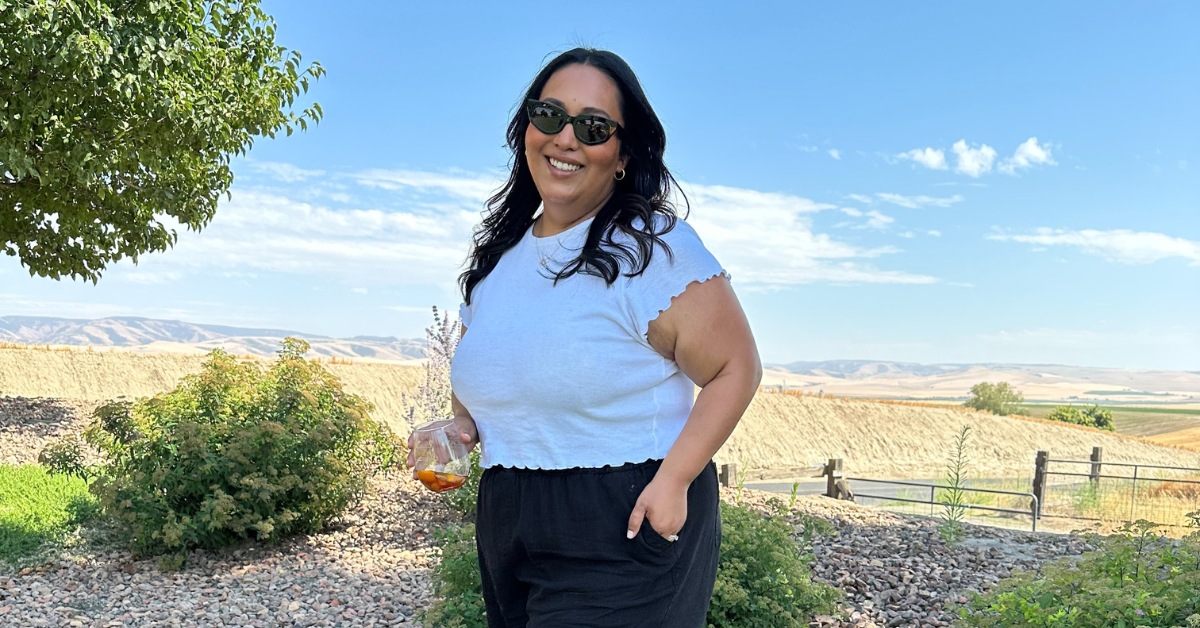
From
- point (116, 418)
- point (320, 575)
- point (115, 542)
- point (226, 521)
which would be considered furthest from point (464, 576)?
point (115, 542)

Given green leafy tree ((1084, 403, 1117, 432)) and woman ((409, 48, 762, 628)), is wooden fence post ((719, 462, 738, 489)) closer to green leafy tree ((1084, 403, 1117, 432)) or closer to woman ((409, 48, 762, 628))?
woman ((409, 48, 762, 628))

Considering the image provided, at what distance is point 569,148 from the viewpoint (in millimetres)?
1724

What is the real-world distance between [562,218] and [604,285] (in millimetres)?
263

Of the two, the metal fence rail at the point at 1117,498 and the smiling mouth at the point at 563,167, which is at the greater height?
the smiling mouth at the point at 563,167

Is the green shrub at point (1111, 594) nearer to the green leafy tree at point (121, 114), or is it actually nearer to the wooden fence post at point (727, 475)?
the wooden fence post at point (727, 475)

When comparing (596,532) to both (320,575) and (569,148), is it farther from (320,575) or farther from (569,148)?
(320,575)

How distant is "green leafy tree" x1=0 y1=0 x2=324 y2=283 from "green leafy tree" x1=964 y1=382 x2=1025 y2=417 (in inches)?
1116

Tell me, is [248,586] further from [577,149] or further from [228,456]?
[577,149]

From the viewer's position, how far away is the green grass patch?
6.03 m

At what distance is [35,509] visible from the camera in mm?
6949

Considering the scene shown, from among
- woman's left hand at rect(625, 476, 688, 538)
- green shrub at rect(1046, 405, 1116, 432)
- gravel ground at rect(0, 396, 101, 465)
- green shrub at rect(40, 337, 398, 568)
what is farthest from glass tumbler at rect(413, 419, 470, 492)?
green shrub at rect(1046, 405, 1116, 432)

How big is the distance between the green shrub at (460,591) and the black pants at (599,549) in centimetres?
192

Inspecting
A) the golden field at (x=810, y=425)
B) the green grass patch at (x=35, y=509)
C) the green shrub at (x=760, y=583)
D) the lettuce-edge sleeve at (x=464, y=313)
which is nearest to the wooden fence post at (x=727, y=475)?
the green shrub at (x=760, y=583)

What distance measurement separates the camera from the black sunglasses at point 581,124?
67.3 inches
